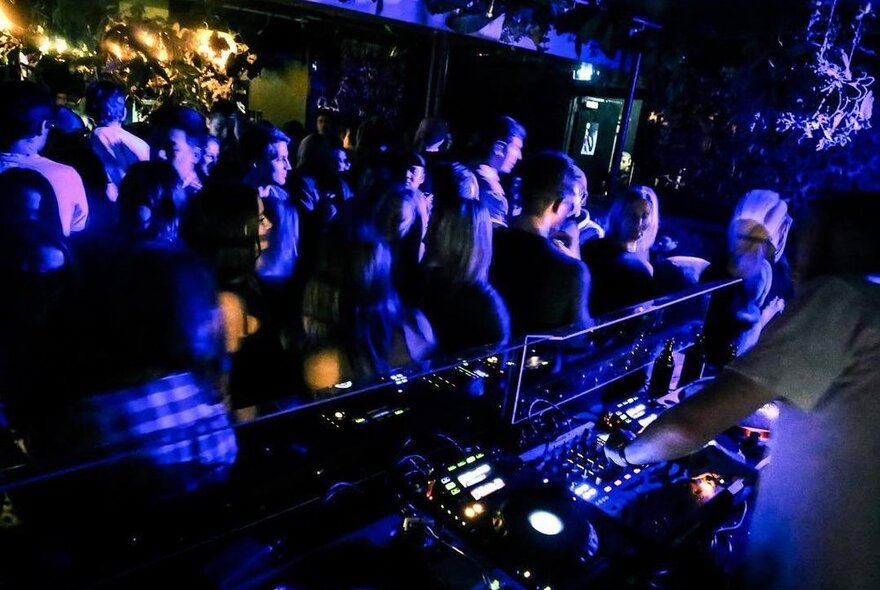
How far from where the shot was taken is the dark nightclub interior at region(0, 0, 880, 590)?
1045 millimetres

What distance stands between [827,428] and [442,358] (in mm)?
815

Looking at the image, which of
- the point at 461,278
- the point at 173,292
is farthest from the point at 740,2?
the point at 173,292

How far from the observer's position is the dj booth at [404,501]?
1086 millimetres

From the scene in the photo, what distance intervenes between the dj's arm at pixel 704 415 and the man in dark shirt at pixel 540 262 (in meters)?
1.10

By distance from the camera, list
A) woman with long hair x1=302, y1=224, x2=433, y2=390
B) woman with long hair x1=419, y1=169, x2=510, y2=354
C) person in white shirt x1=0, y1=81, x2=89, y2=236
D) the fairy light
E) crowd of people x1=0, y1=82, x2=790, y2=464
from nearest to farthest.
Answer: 1. crowd of people x1=0, y1=82, x2=790, y2=464
2. woman with long hair x1=302, y1=224, x2=433, y2=390
3. woman with long hair x1=419, y1=169, x2=510, y2=354
4. person in white shirt x1=0, y1=81, x2=89, y2=236
5. the fairy light

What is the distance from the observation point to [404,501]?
1276 mm

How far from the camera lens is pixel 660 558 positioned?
3.93ft

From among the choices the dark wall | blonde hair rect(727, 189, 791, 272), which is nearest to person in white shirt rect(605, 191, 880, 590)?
blonde hair rect(727, 189, 791, 272)

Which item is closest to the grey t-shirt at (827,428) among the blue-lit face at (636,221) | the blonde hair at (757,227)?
the blue-lit face at (636,221)

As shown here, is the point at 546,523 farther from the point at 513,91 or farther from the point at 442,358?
the point at 513,91

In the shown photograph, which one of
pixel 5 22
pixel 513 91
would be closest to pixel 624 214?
pixel 5 22

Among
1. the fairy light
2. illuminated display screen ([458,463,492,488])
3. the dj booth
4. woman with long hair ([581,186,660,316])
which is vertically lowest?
the dj booth

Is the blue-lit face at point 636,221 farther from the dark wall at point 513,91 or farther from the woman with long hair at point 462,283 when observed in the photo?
the dark wall at point 513,91

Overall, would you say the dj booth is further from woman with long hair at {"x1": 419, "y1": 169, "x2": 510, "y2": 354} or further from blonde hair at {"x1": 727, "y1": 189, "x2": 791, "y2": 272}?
blonde hair at {"x1": 727, "y1": 189, "x2": 791, "y2": 272}
